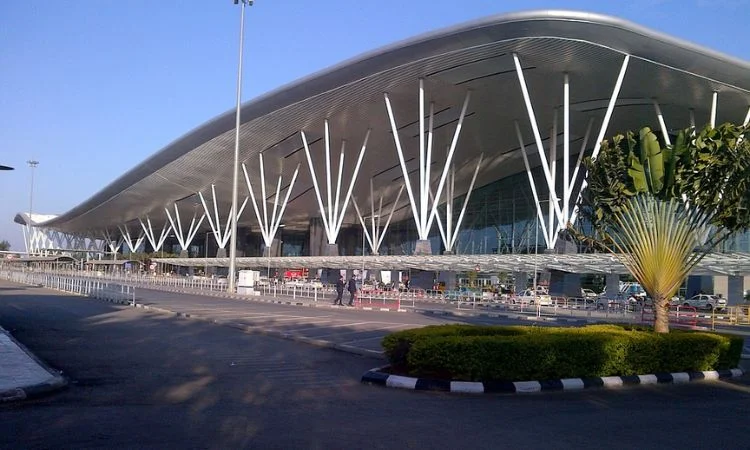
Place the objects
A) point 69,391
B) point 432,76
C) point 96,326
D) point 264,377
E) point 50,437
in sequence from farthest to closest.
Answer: point 432,76 < point 96,326 < point 264,377 < point 69,391 < point 50,437

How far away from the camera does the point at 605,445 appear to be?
7977 millimetres

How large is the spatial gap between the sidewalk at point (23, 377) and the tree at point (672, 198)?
12.7 m

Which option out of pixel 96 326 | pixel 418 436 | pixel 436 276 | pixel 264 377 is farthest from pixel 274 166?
pixel 418 436

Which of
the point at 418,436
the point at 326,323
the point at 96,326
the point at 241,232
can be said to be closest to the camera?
the point at 418,436

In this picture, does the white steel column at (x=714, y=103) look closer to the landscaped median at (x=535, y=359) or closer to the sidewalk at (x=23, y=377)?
the landscaped median at (x=535, y=359)

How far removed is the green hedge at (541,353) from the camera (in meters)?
12.0

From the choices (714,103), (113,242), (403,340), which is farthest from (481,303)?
(113,242)

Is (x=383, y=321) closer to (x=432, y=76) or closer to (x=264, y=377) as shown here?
(x=264, y=377)

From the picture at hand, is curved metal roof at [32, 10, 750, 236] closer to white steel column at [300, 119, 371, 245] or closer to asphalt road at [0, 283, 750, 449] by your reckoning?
white steel column at [300, 119, 371, 245]

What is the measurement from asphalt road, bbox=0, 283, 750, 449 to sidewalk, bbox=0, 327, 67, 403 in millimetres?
255

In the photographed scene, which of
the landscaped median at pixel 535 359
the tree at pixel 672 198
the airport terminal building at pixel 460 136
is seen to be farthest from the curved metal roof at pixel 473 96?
the landscaped median at pixel 535 359

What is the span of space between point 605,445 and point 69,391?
290 inches

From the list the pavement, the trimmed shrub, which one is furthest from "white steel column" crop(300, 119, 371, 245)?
the trimmed shrub

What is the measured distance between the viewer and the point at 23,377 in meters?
11.0
